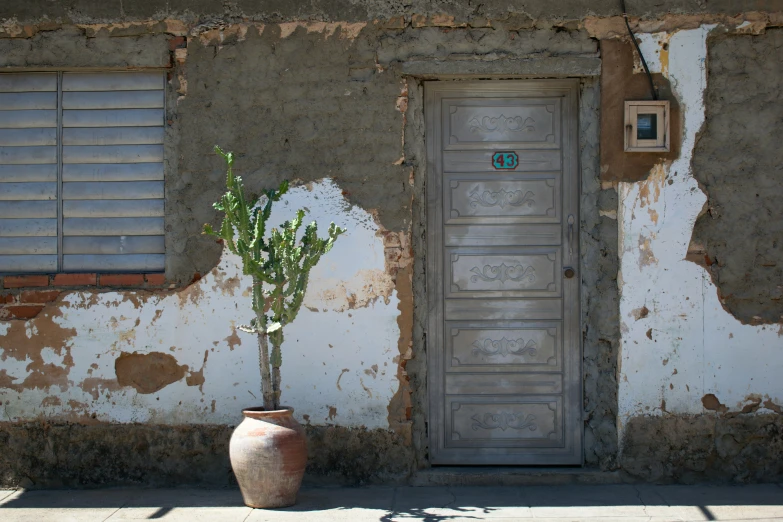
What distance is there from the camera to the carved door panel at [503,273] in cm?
526

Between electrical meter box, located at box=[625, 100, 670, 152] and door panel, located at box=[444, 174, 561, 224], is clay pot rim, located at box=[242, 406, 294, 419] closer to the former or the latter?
door panel, located at box=[444, 174, 561, 224]

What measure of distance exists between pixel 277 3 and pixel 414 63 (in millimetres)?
855

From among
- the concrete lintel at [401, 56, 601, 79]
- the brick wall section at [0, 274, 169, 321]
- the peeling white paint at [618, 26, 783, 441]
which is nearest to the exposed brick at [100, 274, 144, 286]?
the brick wall section at [0, 274, 169, 321]

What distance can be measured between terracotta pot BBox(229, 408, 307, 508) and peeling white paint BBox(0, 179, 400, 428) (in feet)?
1.73

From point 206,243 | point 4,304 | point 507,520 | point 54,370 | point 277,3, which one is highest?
point 277,3

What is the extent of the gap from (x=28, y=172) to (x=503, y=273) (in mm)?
2828

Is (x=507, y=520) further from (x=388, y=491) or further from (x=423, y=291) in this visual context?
(x=423, y=291)

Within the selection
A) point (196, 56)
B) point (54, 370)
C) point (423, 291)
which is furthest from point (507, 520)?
point (196, 56)

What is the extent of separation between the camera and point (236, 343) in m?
5.17

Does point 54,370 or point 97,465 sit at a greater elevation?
point 54,370

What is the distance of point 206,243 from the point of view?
519 centimetres

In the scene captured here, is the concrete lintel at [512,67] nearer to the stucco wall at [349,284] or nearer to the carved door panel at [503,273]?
the stucco wall at [349,284]

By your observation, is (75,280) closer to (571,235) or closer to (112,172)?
(112,172)

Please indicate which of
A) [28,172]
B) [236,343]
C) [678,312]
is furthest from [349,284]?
[28,172]
